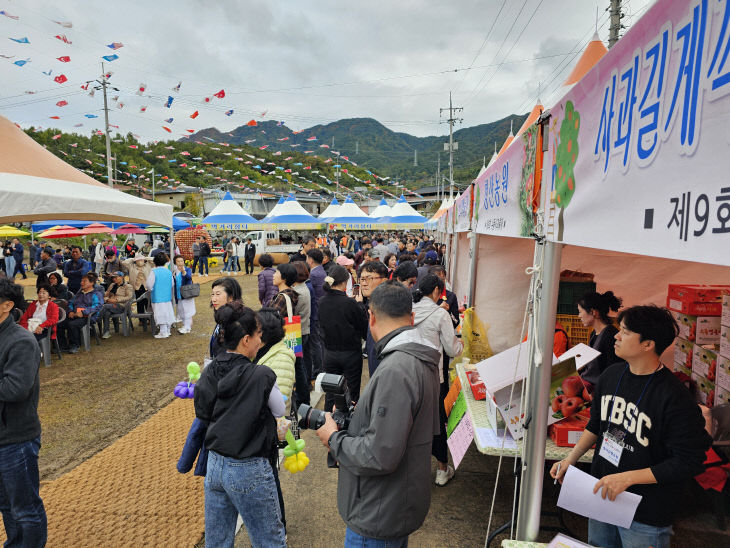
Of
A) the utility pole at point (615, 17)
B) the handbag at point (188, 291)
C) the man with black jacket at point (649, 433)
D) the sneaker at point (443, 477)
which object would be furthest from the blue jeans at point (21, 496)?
the utility pole at point (615, 17)

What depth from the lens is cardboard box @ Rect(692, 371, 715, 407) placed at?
2.89m

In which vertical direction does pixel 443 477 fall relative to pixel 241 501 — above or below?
below

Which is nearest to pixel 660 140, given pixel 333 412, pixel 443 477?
pixel 333 412

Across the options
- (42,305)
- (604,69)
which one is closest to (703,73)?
(604,69)

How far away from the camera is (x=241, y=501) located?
2.17m

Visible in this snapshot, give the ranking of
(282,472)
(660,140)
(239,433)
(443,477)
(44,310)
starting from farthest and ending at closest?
1. (44,310)
2. (282,472)
3. (443,477)
4. (239,433)
5. (660,140)

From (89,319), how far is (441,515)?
7574 mm

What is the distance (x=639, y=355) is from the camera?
1905 millimetres

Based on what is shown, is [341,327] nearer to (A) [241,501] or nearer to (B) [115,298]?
(A) [241,501]

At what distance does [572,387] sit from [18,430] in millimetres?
3468

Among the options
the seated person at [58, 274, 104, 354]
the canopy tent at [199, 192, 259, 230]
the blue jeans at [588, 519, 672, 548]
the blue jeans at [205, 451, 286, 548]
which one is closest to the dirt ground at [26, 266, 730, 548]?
the seated person at [58, 274, 104, 354]

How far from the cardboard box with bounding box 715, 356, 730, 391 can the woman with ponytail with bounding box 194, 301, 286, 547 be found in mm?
2886

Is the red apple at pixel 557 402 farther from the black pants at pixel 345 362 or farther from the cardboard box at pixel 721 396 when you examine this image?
the black pants at pixel 345 362

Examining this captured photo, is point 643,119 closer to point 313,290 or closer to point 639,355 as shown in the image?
point 639,355
